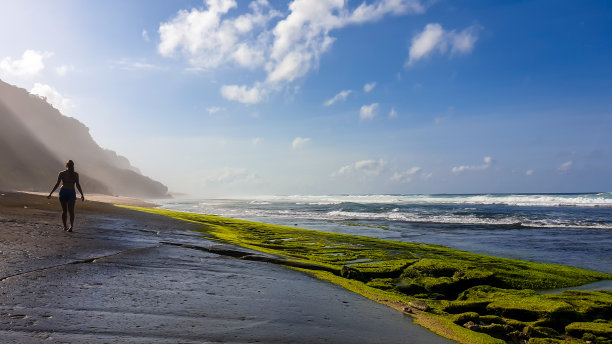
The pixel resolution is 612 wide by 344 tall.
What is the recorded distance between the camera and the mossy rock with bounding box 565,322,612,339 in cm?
588

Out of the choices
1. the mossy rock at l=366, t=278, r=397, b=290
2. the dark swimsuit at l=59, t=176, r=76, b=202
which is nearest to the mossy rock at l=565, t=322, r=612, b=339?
the mossy rock at l=366, t=278, r=397, b=290

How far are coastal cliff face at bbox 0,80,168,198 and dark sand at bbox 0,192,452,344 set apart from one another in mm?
56233

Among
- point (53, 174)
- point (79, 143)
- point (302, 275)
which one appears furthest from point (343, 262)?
point (79, 143)

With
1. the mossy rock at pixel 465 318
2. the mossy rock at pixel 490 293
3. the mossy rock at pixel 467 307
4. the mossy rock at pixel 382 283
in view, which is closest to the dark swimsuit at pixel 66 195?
the mossy rock at pixel 382 283

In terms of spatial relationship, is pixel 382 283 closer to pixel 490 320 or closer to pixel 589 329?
pixel 490 320

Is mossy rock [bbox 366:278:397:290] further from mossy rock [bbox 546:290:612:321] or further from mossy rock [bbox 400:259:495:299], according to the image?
mossy rock [bbox 546:290:612:321]

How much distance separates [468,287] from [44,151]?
7693cm

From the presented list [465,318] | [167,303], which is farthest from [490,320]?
[167,303]

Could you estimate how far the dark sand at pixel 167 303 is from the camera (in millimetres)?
4035

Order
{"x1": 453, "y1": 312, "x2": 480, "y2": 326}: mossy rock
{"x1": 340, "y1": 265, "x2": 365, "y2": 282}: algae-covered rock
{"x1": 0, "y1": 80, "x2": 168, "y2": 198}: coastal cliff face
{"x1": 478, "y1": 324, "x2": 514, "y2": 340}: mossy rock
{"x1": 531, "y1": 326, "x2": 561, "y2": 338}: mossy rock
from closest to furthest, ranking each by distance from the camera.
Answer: {"x1": 478, "y1": 324, "x2": 514, "y2": 340}: mossy rock < {"x1": 531, "y1": 326, "x2": 561, "y2": 338}: mossy rock < {"x1": 453, "y1": 312, "x2": 480, "y2": 326}: mossy rock < {"x1": 340, "y1": 265, "x2": 365, "y2": 282}: algae-covered rock < {"x1": 0, "y1": 80, "x2": 168, "y2": 198}: coastal cliff face

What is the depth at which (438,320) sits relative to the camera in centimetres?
593

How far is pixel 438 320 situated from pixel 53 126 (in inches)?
3865

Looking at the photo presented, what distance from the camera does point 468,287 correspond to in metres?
8.92

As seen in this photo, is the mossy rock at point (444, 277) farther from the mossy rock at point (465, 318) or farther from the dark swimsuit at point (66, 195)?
the dark swimsuit at point (66, 195)
